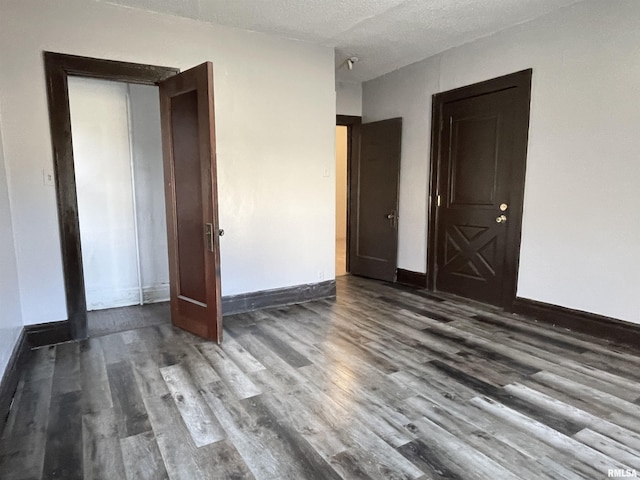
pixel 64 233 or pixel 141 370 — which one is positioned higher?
pixel 64 233

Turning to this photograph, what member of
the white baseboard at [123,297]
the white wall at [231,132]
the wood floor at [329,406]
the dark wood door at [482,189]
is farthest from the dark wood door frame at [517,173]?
the white baseboard at [123,297]

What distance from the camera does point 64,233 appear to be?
3.19 meters

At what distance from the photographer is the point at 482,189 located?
4.21 meters

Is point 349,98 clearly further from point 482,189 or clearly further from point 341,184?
point 341,184

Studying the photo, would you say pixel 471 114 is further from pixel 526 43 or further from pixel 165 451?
pixel 165 451

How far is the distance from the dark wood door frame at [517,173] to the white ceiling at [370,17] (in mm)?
489

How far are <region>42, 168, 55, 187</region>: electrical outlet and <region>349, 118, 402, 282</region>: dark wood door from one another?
3.64 m

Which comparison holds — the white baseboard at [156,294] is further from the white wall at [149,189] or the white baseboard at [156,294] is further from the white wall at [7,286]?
the white wall at [7,286]

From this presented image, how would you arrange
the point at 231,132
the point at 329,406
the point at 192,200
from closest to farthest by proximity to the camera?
the point at 329,406
the point at 192,200
the point at 231,132

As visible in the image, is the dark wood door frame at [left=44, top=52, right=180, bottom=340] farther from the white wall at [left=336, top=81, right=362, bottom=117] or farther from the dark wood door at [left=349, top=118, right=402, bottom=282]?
the dark wood door at [left=349, top=118, right=402, bottom=282]

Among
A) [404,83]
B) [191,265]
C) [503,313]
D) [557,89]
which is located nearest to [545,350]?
[503,313]

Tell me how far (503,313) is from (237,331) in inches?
102

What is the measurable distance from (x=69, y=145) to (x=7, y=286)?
3.87 feet

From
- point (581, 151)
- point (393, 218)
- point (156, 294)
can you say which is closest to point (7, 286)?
point (156, 294)
